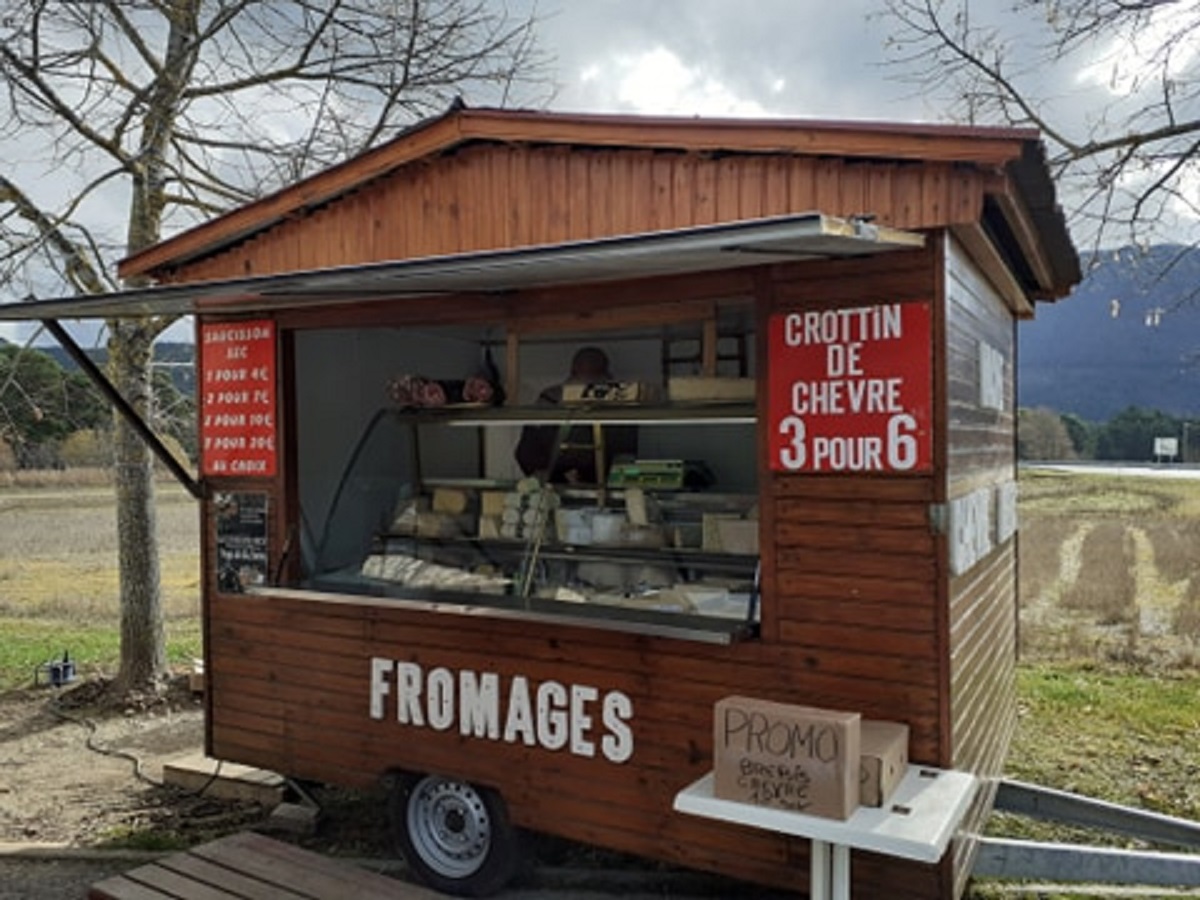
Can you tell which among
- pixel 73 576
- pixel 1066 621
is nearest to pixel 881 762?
pixel 1066 621

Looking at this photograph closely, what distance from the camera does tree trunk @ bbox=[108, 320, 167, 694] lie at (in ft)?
26.2

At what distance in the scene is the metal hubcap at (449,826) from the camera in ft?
14.8

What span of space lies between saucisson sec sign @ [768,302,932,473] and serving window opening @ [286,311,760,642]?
33 cm

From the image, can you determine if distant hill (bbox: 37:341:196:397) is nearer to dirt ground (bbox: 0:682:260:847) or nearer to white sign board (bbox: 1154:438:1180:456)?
dirt ground (bbox: 0:682:260:847)

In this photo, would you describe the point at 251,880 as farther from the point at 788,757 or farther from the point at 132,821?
the point at 788,757

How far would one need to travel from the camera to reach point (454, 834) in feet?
15.1

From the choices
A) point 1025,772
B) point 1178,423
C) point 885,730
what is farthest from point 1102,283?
point 1178,423

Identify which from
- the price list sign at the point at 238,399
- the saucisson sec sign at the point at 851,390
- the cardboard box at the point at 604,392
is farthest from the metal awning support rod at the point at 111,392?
the saucisson sec sign at the point at 851,390

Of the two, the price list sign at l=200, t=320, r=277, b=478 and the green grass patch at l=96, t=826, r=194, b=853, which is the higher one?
the price list sign at l=200, t=320, r=277, b=478

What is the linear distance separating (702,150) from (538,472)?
76.2 inches

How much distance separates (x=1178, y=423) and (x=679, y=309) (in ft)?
197

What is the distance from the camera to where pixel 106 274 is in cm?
823

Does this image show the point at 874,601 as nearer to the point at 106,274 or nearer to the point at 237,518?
the point at 237,518

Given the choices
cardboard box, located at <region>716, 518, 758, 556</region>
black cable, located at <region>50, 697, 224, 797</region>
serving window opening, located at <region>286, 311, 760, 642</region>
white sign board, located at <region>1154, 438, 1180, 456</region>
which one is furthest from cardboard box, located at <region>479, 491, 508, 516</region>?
white sign board, located at <region>1154, 438, 1180, 456</region>
